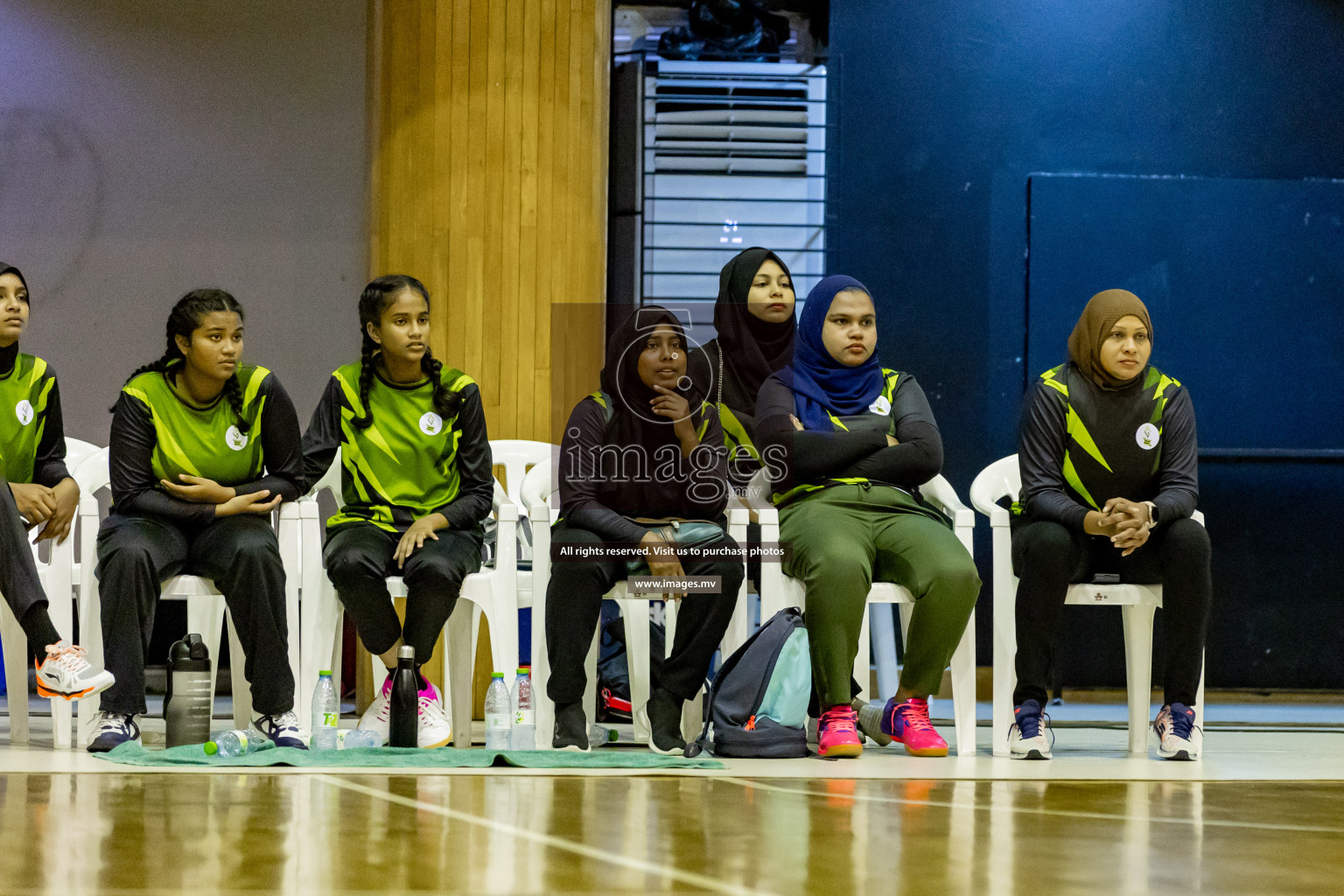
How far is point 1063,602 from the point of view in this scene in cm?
362

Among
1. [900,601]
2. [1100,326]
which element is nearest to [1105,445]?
[1100,326]

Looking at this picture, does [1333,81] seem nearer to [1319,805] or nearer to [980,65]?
[980,65]

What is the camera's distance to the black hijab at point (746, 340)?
156 inches

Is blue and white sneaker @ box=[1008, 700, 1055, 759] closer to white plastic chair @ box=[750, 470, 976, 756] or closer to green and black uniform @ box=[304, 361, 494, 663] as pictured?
white plastic chair @ box=[750, 470, 976, 756]

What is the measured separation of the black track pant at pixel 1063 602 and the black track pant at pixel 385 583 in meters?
1.41

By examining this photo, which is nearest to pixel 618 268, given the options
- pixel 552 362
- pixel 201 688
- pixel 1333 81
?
pixel 552 362

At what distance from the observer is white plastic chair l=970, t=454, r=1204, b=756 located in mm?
3650

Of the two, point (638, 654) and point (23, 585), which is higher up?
point (23, 585)

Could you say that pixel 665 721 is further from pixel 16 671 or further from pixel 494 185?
pixel 494 185

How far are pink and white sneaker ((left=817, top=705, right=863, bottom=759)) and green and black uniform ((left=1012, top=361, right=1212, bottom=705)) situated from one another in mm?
484

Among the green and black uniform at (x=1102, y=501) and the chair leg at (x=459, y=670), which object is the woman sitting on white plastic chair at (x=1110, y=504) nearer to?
the green and black uniform at (x=1102, y=501)

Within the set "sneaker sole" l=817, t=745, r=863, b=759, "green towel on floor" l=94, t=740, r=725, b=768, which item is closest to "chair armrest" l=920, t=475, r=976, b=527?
"sneaker sole" l=817, t=745, r=863, b=759

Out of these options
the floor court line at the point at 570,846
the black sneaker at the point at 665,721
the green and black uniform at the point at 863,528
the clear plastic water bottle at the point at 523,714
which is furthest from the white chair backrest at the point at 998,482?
the floor court line at the point at 570,846

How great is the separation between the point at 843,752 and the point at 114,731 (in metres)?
1.72
